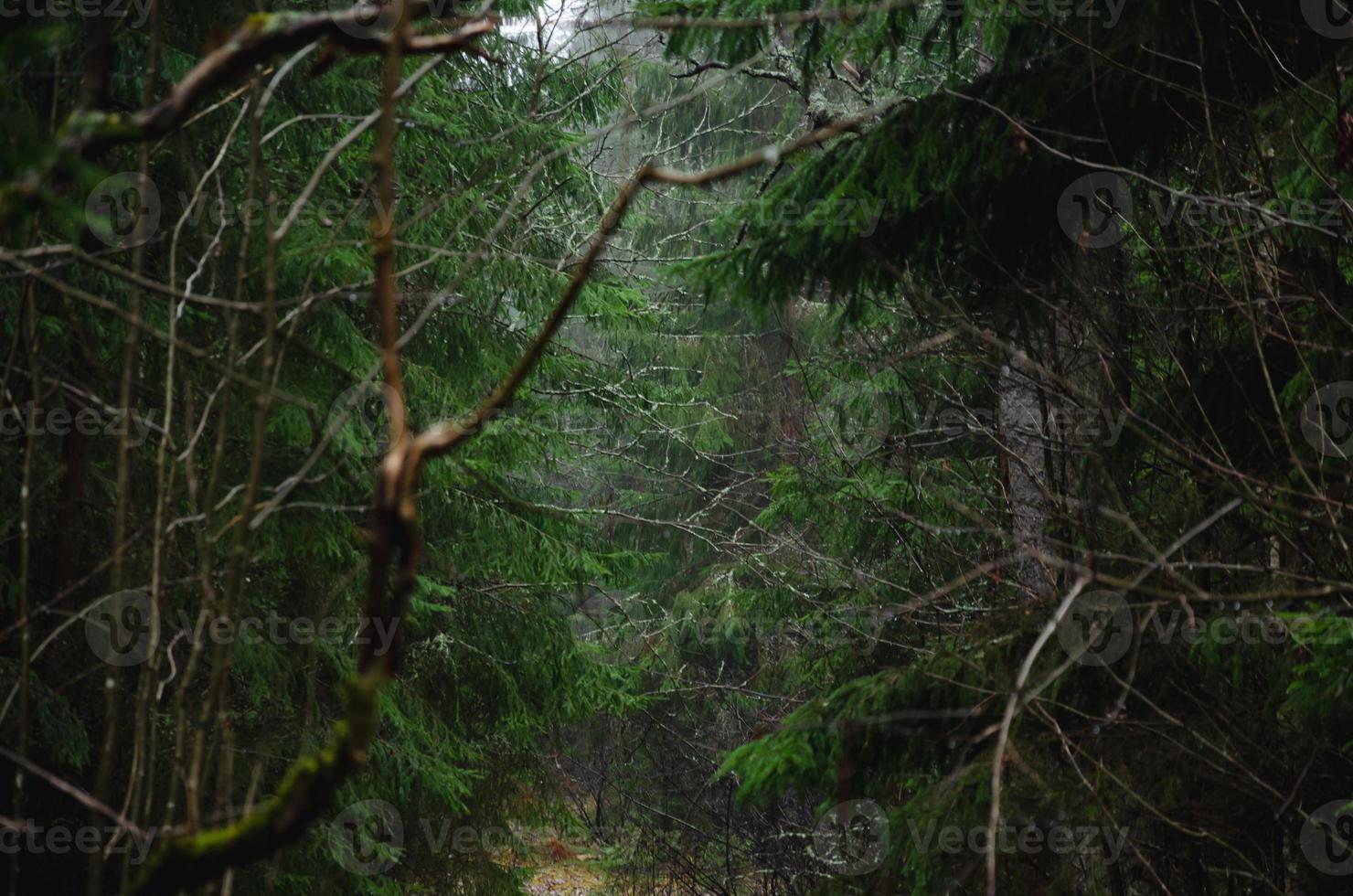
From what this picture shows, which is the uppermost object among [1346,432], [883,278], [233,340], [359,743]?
[883,278]

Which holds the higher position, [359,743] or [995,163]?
[995,163]

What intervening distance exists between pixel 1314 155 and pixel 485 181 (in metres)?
6.03

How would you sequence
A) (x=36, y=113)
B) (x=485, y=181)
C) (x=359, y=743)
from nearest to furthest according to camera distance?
(x=359, y=743) < (x=36, y=113) < (x=485, y=181)

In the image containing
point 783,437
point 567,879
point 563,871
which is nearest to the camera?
point 783,437

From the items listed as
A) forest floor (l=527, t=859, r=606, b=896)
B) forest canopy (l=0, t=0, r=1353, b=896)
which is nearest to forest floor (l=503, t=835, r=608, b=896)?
forest floor (l=527, t=859, r=606, b=896)

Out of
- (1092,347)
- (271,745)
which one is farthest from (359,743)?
Answer: (271,745)

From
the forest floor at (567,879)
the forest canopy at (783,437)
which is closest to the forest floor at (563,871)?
the forest floor at (567,879)

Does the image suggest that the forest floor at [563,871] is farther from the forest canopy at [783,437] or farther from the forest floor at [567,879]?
the forest canopy at [783,437]

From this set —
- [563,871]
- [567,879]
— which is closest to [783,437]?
[567,879]

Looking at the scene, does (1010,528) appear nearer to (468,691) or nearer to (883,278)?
(883,278)

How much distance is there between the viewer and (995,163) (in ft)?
12.6

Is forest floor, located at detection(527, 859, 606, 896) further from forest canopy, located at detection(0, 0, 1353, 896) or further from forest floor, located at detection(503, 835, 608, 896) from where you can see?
forest canopy, located at detection(0, 0, 1353, 896)

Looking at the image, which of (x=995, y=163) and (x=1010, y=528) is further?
(x=1010, y=528)

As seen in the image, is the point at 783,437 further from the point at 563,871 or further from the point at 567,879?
the point at 563,871
